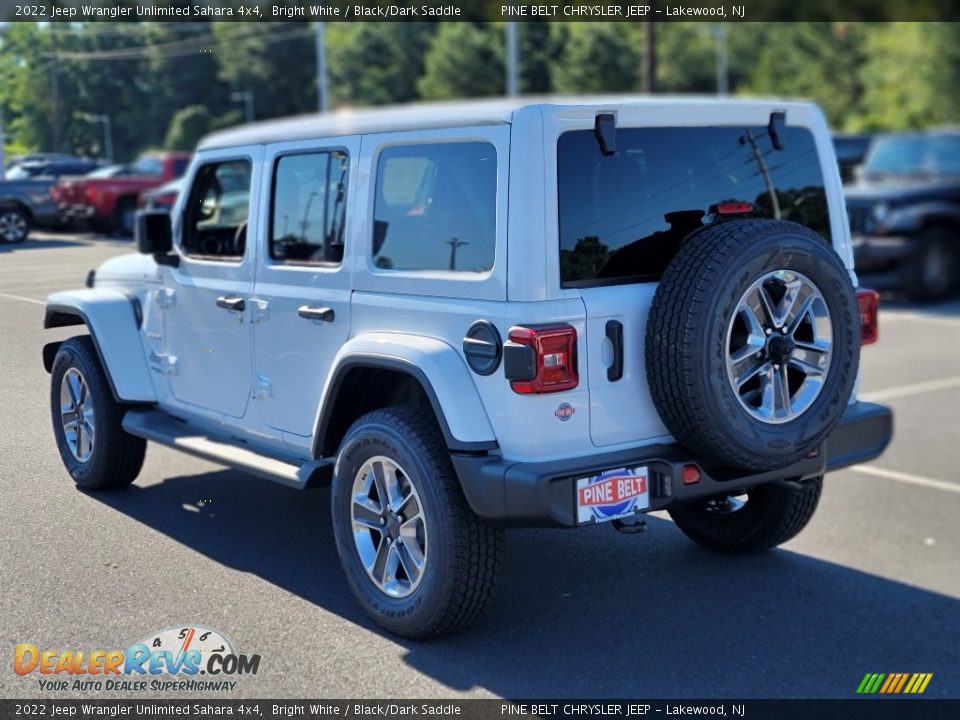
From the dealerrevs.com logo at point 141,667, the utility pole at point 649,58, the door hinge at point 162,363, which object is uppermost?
the utility pole at point 649,58

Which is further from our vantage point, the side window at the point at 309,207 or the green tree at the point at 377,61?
the green tree at the point at 377,61

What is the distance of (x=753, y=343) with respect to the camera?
12.4 feet

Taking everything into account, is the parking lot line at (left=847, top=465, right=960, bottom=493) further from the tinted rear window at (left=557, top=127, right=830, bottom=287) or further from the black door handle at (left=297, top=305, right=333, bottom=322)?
the black door handle at (left=297, top=305, right=333, bottom=322)

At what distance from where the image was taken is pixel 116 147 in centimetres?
442

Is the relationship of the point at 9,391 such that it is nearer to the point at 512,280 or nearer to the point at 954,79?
the point at 512,280

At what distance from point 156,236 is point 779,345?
8.80 feet

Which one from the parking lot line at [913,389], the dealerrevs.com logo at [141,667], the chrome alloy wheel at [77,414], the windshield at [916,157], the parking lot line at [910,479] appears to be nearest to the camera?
the dealerrevs.com logo at [141,667]

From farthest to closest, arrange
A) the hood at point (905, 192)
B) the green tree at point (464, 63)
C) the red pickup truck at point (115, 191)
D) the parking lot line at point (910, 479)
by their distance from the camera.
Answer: the green tree at point (464, 63) < the hood at point (905, 192) < the parking lot line at point (910, 479) < the red pickup truck at point (115, 191)

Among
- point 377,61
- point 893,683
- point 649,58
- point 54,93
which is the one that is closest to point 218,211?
point 54,93

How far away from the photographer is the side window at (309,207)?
4.36 metres

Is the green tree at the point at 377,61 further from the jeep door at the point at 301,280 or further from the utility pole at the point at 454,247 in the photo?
the utility pole at the point at 454,247

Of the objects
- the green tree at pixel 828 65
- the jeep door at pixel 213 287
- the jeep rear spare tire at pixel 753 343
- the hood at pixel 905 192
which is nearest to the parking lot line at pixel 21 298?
the jeep door at pixel 213 287

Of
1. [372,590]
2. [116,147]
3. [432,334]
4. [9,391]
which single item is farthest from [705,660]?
[116,147]

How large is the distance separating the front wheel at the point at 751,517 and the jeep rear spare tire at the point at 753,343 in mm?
881
